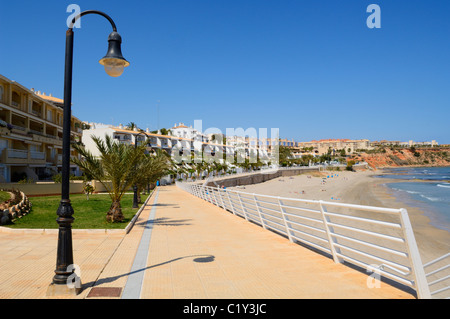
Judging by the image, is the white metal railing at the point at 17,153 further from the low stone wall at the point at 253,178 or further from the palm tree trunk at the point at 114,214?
the low stone wall at the point at 253,178

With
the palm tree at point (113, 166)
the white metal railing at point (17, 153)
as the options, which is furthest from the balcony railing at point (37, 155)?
the palm tree at point (113, 166)

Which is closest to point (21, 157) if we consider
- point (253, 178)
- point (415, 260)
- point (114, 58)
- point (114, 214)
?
point (114, 214)

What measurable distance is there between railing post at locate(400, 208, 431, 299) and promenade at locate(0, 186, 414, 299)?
15.0 inches

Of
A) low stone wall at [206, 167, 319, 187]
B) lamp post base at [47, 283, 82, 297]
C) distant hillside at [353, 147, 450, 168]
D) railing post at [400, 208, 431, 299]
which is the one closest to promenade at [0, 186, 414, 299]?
lamp post base at [47, 283, 82, 297]

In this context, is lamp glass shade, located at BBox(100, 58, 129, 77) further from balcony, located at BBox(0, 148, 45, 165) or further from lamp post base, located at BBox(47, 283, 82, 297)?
balcony, located at BBox(0, 148, 45, 165)

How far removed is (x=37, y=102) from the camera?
129 ft

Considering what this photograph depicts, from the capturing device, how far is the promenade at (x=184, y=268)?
4512 mm

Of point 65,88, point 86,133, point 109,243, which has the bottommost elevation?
point 109,243

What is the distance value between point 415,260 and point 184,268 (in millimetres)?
3579

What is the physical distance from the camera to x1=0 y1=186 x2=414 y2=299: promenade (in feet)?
14.8

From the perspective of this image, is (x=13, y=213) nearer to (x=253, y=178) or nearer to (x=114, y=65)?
(x=114, y=65)

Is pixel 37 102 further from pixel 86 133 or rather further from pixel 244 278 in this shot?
pixel 244 278
